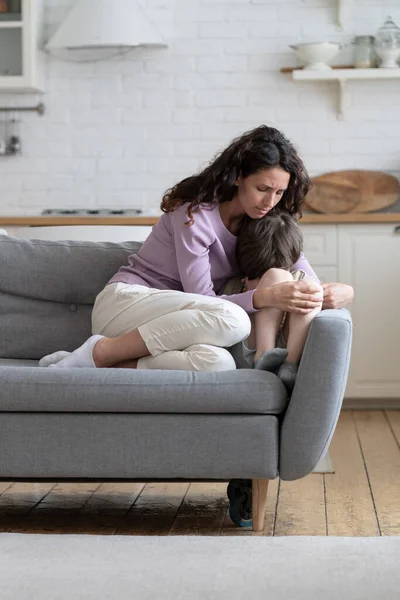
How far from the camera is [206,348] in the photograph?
2.46 meters

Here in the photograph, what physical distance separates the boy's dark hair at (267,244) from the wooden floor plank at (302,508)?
68cm

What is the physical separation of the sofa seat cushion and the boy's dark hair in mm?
422

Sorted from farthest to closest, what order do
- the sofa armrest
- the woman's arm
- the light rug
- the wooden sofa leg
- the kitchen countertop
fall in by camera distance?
the kitchen countertop, the woman's arm, the wooden sofa leg, the sofa armrest, the light rug

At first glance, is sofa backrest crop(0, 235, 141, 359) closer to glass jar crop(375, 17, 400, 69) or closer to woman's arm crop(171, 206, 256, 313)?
woman's arm crop(171, 206, 256, 313)

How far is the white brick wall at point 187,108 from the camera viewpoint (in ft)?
16.3

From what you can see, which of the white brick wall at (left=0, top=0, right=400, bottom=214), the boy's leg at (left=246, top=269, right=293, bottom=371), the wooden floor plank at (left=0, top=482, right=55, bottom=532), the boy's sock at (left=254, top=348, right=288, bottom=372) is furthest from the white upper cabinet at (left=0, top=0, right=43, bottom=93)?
the boy's sock at (left=254, top=348, right=288, bottom=372)

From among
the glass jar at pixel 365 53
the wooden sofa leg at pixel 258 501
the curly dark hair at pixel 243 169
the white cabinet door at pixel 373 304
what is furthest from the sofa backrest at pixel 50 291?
the glass jar at pixel 365 53

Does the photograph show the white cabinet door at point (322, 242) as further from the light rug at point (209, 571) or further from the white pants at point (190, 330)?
the light rug at point (209, 571)

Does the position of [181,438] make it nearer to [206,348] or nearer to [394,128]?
[206,348]

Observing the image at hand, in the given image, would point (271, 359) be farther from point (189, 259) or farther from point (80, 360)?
point (80, 360)

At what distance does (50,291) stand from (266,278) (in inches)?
30.7

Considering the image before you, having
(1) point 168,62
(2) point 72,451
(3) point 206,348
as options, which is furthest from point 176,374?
(1) point 168,62

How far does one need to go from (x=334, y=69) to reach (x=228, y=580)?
180 inches

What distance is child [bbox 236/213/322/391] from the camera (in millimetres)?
2441
